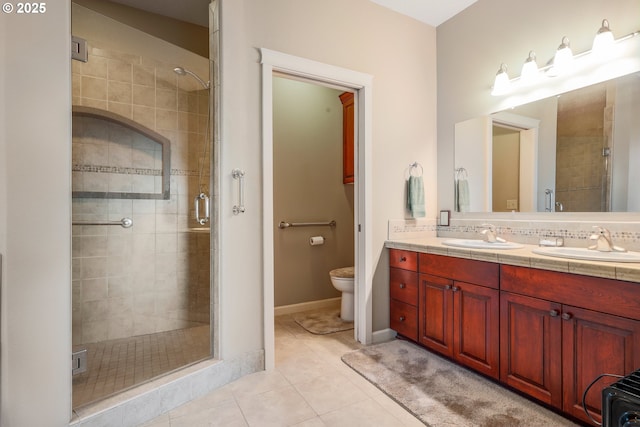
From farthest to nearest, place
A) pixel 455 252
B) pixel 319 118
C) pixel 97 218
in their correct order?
pixel 319 118 < pixel 455 252 < pixel 97 218

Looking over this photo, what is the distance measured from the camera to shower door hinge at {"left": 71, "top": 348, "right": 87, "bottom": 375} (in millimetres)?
1517

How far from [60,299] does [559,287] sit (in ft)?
7.59

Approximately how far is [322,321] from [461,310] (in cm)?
148

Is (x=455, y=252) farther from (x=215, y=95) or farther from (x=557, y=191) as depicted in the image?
(x=215, y=95)

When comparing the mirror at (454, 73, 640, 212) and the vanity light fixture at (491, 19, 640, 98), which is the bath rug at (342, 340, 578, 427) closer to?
the mirror at (454, 73, 640, 212)

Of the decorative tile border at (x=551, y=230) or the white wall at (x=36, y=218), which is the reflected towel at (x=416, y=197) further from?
the white wall at (x=36, y=218)

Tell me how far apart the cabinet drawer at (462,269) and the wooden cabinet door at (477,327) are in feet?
0.14

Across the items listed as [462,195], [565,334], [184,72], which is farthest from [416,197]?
[184,72]

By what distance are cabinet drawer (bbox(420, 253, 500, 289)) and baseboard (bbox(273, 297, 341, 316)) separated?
1.57 m

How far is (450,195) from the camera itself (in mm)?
2840

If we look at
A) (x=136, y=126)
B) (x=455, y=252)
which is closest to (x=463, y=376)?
(x=455, y=252)

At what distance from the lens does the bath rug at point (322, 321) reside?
295cm

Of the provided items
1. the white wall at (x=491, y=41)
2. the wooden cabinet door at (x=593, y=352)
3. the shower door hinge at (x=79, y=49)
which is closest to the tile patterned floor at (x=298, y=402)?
the wooden cabinet door at (x=593, y=352)

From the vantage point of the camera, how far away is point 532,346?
169 cm
